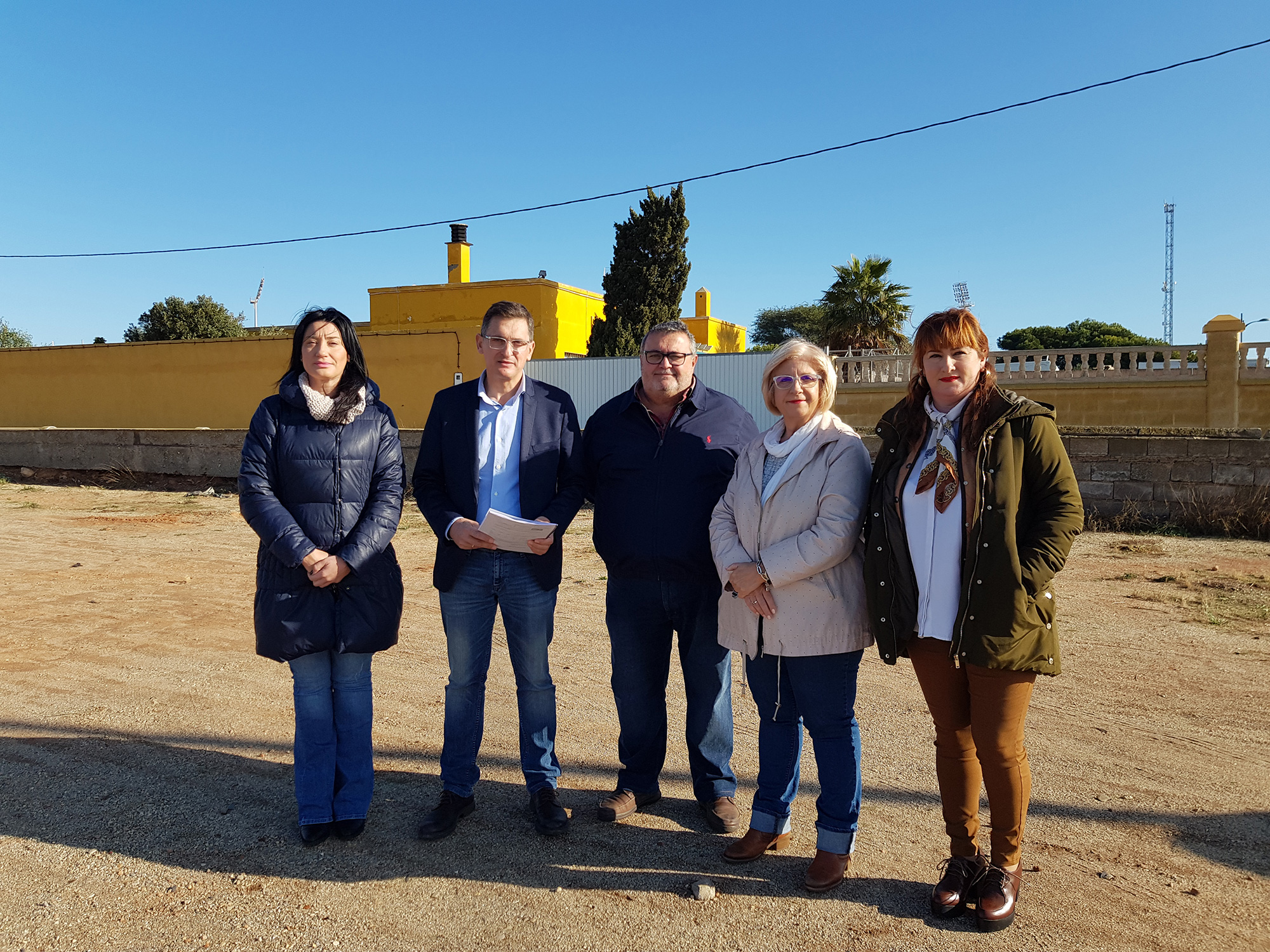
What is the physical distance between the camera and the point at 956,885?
111 inches

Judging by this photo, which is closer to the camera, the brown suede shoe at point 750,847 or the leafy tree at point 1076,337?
the brown suede shoe at point 750,847

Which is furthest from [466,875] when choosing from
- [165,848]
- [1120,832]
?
[1120,832]

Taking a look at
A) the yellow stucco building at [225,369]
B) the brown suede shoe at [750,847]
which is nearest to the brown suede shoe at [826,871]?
the brown suede shoe at [750,847]

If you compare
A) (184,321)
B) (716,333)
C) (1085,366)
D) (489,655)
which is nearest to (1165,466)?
(1085,366)

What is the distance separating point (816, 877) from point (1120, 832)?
4.23 feet

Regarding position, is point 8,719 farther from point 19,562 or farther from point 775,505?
point 19,562

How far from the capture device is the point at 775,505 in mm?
3037

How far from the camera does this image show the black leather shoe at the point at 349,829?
11.0ft

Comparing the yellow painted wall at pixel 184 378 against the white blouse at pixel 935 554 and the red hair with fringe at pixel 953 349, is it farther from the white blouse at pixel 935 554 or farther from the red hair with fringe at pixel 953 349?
the white blouse at pixel 935 554

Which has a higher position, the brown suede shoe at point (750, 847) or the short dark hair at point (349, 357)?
the short dark hair at point (349, 357)

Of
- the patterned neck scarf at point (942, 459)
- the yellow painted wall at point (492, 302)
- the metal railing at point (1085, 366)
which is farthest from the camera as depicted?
the yellow painted wall at point (492, 302)

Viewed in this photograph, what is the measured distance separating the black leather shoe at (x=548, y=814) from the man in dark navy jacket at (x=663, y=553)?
198 millimetres

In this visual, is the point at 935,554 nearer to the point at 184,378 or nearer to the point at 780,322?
the point at 184,378

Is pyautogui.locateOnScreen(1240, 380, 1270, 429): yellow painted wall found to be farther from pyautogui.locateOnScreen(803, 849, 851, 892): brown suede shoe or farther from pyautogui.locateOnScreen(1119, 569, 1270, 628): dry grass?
pyautogui.locateOnScreen(803, 849, 851, 892): brown suede shoe
